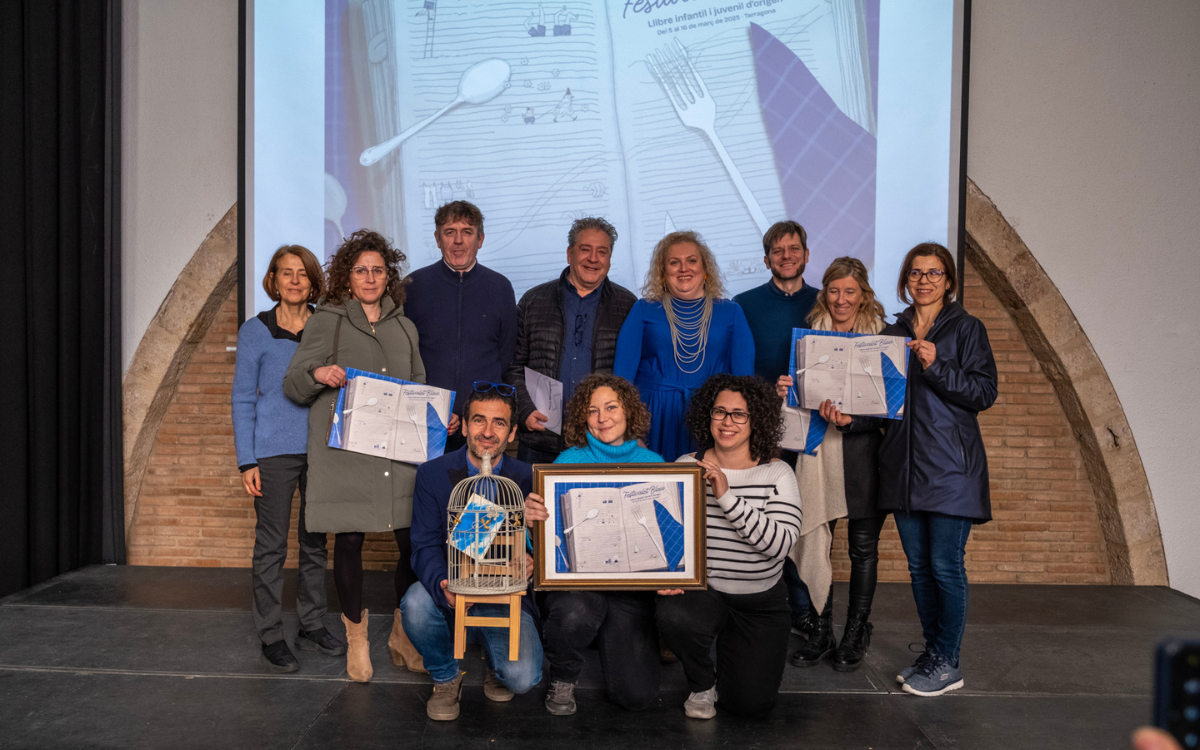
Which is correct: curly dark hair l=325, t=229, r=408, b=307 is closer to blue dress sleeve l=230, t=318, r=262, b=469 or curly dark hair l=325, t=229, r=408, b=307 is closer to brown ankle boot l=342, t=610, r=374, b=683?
blue dress sleeve l=230, t=318, r=262, b=469

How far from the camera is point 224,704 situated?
276 centimetres

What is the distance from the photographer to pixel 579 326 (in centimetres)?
337

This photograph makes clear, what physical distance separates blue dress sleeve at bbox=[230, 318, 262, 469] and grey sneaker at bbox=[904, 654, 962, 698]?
2.60 m

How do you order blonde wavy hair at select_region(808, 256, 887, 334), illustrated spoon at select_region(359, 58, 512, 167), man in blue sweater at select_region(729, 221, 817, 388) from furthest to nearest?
illustrated spoon at select_region(359, 58, 512, 167) < man in blue sweater at select_region(729, 221, 817, 388) < blonde wavy hair at select_region(808, 256, 887, 334)

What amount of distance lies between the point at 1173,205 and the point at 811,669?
3500 mm

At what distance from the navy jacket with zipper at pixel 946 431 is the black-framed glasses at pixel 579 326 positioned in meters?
1.28

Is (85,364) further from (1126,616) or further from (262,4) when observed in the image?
(1126,616)

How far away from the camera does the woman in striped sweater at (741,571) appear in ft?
8.64

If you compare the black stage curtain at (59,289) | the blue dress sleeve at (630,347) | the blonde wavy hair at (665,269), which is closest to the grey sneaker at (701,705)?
the blue dress sleeve at (630,347)

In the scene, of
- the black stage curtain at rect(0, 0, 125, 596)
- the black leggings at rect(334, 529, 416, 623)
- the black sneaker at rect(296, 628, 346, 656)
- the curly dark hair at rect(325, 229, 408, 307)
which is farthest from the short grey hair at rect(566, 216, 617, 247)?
the black stage curtain at rect(0, 0, 125, 596)

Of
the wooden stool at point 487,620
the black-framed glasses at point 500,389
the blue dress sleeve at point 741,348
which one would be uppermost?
the blue dress sleeve at point 741,348

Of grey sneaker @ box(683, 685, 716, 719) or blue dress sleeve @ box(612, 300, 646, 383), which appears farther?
blue dress sleeve @ box(612, 300, 646, 383)

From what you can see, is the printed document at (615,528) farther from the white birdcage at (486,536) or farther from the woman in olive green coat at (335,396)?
the woman in olive green coat at (335,396)

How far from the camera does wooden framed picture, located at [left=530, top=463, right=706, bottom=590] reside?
8.19ft
